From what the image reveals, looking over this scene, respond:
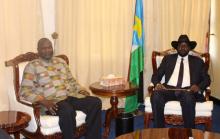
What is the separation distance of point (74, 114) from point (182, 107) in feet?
4.24

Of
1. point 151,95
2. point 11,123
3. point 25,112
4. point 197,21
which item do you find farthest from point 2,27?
point 197,21

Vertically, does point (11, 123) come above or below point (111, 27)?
below

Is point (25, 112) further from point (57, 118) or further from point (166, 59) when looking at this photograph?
point (166, 59)

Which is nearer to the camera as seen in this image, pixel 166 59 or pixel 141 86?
A: pixel 166 59

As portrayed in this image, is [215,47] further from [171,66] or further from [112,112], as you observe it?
[112,112]

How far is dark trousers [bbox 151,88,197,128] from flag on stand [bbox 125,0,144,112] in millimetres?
957

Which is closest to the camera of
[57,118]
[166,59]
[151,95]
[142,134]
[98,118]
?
[142,134]

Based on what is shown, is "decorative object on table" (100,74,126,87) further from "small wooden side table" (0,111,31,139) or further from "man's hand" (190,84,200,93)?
"small wooden side table" (0,111,31,139)

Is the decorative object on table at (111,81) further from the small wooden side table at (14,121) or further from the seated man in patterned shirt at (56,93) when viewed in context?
the small wooden side table at (14,121)

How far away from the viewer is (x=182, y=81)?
4.54m

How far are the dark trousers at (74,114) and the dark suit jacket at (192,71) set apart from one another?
996mm

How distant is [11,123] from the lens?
10.8ft

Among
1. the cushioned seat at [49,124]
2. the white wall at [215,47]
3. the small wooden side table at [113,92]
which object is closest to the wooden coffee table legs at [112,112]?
the small wooden side table at [113,92]

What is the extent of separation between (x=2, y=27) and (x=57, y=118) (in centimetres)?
137
